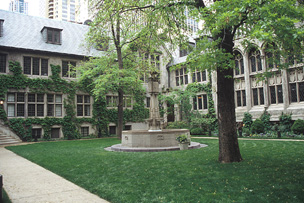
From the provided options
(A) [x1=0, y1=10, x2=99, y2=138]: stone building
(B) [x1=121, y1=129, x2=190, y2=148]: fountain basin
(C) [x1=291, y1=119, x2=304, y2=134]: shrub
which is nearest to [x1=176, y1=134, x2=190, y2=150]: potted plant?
(B) [x1=121, y1=129, x2=190, y2=148]: fountain basin

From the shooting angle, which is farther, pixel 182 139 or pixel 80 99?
pixel 80 99

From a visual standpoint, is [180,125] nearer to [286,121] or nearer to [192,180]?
[286,121]

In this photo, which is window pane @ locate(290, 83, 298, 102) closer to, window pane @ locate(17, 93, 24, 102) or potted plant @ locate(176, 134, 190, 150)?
potted plant @ locate(176, 134, 190, 150)

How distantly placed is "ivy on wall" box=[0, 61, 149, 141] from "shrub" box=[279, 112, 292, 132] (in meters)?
15.1

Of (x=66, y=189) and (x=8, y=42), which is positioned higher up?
(x=8, y=42)

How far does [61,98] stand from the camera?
24.5 metres

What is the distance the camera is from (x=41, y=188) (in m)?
5.89

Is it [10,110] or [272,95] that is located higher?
[272,95]

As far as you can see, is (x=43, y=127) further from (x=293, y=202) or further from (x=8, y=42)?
(x=293, y=202)

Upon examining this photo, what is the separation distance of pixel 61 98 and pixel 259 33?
22778 mm

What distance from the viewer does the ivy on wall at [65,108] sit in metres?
21.3

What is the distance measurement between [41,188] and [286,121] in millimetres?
19269

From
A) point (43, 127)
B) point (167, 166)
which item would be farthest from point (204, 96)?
point (167, 166)

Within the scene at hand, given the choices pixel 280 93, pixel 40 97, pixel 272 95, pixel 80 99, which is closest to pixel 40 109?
pixel 40 97
